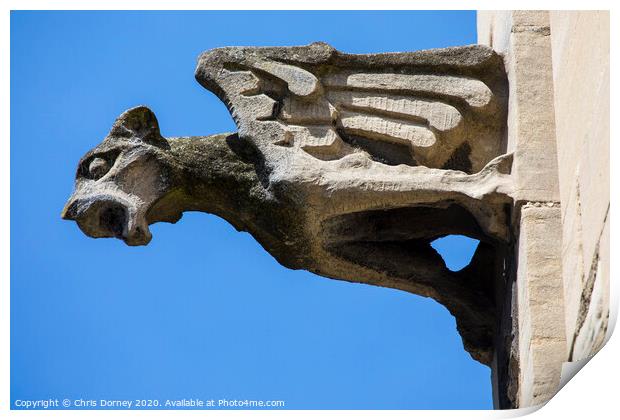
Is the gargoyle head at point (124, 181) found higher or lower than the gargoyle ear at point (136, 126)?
lower

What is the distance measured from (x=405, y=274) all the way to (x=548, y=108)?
1055 mm

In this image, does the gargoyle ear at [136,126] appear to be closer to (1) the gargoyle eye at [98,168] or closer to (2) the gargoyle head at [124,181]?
(2) the gargoyle head at [124,181]

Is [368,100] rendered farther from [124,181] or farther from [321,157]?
[124,181]

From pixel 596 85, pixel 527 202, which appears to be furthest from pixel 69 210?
pixel 596 85

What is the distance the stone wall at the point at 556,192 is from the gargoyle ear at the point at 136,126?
152 cm

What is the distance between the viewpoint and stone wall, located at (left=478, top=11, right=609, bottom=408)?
5902 mm

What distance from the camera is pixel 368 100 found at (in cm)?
721

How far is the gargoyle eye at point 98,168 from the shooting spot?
716cm

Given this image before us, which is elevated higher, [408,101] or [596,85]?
[408,101]

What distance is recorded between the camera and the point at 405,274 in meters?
7.41

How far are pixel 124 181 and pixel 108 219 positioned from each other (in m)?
0.19

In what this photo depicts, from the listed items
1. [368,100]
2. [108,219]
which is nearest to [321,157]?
[368,100]

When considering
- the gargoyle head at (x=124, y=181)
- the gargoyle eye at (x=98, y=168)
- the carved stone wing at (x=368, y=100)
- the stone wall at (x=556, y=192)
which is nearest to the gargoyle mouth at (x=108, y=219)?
the gargoyle head at (x=124, y=181)

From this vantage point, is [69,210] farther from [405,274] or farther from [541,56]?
[541,56]
